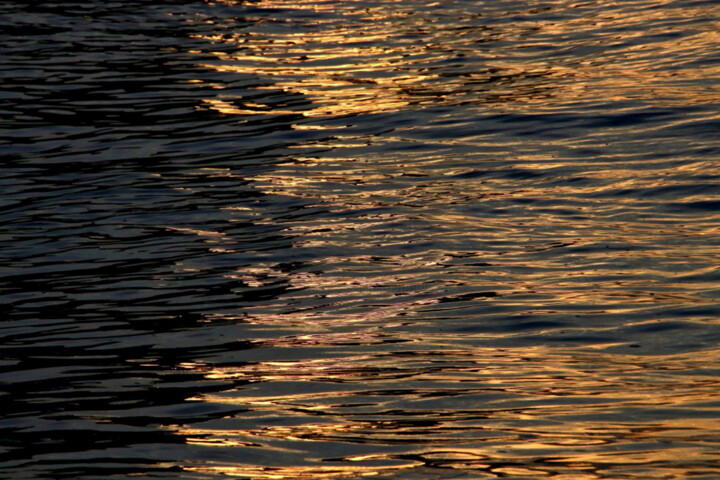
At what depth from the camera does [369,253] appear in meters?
7.94

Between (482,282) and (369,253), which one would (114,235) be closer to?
(369,253)

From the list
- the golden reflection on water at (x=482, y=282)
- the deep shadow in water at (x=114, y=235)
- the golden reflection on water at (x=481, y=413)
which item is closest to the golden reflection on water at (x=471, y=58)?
the golden reflection on water at (x=482, y=282)

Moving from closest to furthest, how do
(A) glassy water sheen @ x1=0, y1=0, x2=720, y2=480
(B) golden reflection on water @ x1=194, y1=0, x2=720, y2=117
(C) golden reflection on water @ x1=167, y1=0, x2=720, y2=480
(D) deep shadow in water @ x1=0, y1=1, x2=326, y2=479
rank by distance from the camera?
1. (C) golden reflection on water @ x1=167, y1=0, x2=720, y2=480
2. (A) glassy water sheen @ x1=0, y1=0, x2=720, y2=480
3. (D) deep shadow in water @ x1=0, y1=1, x2=326, y2=479
4. (B) golden reflection on water @ x1=194, y1=0, x2=720, y2=117

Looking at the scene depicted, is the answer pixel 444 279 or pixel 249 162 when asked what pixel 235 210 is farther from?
pixel 444 279

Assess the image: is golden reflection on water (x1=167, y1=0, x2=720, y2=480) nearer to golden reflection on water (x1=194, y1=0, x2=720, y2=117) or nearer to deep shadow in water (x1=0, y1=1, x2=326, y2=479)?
golden reflection on water (x1=194, y1=0, x2=720, y2=117)

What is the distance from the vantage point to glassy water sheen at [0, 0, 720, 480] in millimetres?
5082

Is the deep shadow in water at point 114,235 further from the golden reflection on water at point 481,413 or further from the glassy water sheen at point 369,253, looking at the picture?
the golden reflection on water at point 481,413

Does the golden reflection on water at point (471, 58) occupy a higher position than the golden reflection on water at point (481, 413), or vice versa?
the golden reflection on water at point (471, 58)

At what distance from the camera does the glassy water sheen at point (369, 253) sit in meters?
5.08

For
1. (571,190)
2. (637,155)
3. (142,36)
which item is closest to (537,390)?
(571,190)

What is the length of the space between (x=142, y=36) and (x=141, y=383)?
427 inches

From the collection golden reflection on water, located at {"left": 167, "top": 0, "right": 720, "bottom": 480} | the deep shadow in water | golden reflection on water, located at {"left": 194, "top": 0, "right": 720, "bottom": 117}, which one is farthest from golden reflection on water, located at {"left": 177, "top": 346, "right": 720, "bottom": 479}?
golden reflection on water, located at {"left": 194, "top": 0, "right": 720, "bottom": 117}

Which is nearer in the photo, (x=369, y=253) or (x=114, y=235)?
(x=369, y=253)

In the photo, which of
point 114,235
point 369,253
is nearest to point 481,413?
point 369,253
